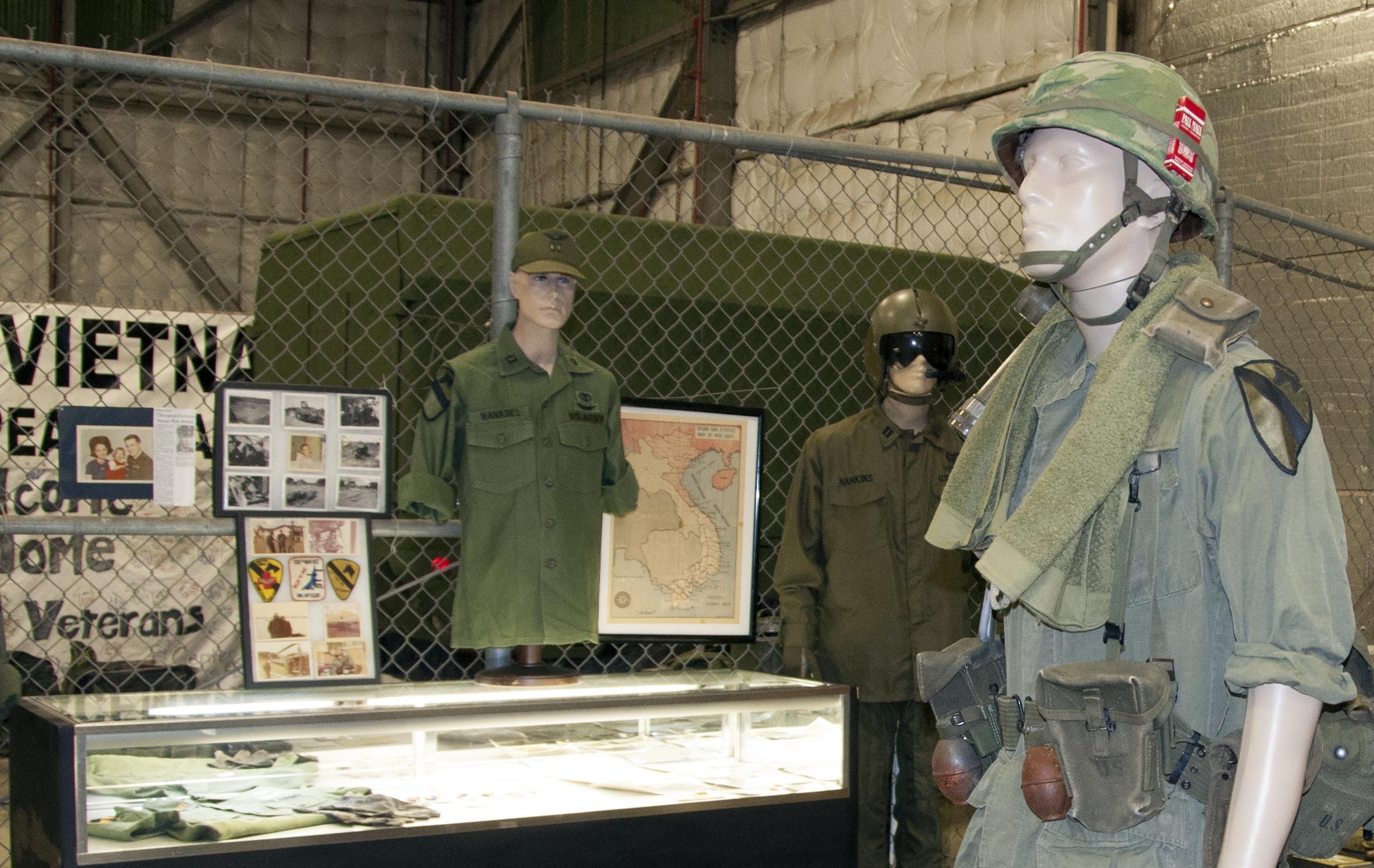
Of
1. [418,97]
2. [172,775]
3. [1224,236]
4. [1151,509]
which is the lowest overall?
[172,775]

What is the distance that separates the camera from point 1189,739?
1.71 meters

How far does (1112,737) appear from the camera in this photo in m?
1.64

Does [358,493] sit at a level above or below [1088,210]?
below

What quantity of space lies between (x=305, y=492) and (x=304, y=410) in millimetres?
205

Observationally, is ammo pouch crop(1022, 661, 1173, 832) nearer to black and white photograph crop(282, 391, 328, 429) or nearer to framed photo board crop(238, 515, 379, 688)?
framed photo board crop(238, 515, 379, 688)

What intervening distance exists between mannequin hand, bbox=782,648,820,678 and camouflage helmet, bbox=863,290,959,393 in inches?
34.2

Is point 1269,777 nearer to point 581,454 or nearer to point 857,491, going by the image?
point 581,454

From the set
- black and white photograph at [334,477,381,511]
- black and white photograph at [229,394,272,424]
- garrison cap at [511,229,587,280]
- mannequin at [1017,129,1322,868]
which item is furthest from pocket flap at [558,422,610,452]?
mannequin at [1017,129,1322,868]

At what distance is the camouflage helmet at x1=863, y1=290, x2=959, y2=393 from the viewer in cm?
426

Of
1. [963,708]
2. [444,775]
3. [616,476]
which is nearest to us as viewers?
[963,708]

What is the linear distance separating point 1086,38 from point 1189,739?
6.09m

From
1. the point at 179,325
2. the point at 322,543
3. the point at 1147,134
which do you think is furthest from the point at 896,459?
the point at 179,325

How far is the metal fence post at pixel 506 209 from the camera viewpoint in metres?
3.65

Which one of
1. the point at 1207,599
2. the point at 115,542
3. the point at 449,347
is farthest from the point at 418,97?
the point at 115,542
